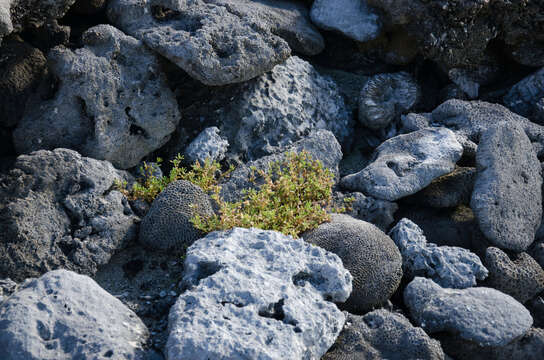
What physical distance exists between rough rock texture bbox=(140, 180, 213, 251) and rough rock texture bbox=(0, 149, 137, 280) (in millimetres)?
184

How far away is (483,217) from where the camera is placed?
191 inches

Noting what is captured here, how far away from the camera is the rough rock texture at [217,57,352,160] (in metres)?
5.66

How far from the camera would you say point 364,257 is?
4.41 m

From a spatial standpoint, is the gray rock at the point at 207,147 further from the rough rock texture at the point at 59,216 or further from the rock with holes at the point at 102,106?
the rough rock texture at the point at 59,216

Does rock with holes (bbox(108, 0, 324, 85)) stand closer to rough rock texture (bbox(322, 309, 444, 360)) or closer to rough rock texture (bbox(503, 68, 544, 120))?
rough rock texture (bbox(322, 309, 444, 360))

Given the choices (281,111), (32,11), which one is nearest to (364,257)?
(281,111)

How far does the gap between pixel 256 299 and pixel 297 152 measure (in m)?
2.19

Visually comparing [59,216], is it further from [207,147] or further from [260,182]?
[260,182]

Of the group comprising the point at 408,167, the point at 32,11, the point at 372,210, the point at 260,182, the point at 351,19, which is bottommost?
the point at 260,182

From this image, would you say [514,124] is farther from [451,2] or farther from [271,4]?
[271,4]

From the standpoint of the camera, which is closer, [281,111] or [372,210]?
[372,210]

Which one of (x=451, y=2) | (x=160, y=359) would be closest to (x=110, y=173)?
(x=160, y=359)

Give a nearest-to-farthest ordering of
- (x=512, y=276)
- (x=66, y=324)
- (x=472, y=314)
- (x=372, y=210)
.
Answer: (x=66, y=324) < (x=472, y=314) < (x=512, y=276) < (x=372, y=210)

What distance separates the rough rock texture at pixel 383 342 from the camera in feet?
12.6
